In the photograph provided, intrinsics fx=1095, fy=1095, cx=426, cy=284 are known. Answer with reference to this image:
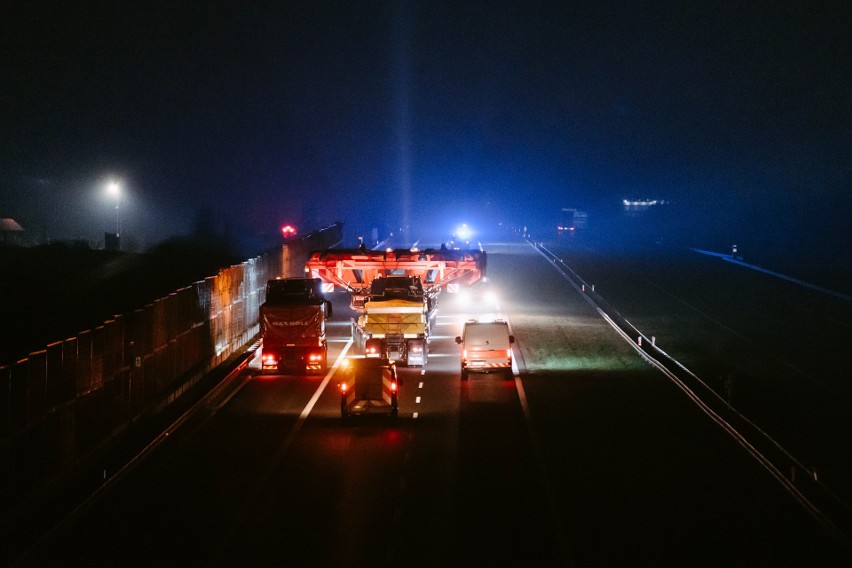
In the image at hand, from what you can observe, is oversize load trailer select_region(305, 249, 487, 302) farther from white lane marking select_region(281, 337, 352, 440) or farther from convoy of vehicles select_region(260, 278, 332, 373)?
convoy of vehicles select_region(260, 278, 332, 373)

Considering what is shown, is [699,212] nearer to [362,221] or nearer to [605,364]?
[362,221]

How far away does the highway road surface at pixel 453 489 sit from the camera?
658 inches

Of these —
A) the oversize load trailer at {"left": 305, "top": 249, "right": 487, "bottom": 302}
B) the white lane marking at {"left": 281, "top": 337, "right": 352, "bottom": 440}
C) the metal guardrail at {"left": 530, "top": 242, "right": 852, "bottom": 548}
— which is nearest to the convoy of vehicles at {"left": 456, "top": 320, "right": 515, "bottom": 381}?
the white lane marking at {"left": 281, "top": 337, "right": 352, "bottom": 440}

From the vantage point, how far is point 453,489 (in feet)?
67.5

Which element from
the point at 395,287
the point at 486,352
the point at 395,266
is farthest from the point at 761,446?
the point at 395,266

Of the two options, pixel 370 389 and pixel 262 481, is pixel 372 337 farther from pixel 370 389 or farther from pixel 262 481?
pixel 262 481

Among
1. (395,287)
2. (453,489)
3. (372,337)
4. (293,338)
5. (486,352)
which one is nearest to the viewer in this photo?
(453,489)

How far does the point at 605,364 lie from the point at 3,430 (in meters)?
24.5

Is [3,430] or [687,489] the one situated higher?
[3,430]

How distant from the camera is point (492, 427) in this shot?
1066 inches

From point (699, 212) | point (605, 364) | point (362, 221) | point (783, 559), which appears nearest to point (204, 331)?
point (605, 364)

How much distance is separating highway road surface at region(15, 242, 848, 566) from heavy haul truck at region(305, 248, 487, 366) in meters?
3.55

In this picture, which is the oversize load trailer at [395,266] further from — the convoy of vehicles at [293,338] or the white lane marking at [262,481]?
the white lane marking at [262,481]

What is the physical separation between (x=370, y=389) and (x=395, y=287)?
1578 cm
